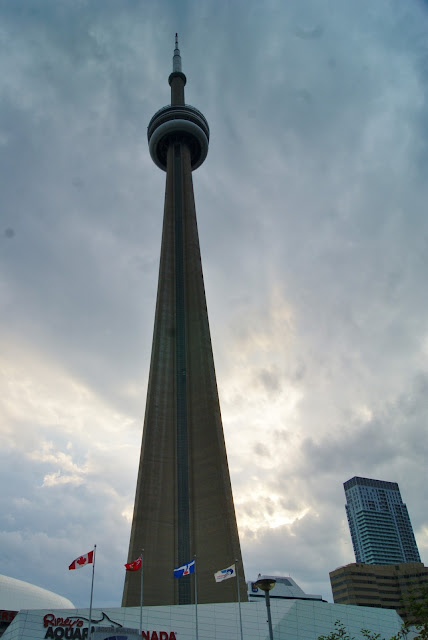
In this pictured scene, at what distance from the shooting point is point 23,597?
71.0 m

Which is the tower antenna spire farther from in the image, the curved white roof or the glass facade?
the glass facade

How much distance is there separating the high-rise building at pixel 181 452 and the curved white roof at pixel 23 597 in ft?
68.6

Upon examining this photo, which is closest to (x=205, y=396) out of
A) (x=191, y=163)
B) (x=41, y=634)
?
(x=41, y=634)

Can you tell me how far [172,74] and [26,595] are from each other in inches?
3682

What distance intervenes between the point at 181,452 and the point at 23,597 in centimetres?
2954

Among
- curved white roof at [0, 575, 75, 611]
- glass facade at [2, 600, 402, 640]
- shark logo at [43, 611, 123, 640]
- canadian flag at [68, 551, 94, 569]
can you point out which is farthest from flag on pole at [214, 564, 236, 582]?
curved white roof at [0, 575, 75, 611]

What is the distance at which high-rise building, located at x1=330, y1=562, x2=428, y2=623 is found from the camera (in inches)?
5955

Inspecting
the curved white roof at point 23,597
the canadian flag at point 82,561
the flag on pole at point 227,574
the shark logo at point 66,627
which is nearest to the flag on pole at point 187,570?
the flag on pole at point 227,574

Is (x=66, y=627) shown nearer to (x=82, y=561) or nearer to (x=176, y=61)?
(x=82, y=561)

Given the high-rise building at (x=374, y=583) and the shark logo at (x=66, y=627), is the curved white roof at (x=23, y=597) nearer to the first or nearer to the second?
the shark logo at (x=66, y=627)

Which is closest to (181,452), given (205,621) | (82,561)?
(205,621)

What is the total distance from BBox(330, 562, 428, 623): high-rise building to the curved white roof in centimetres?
10177

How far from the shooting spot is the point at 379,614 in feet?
180

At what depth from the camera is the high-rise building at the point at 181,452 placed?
5881cm
